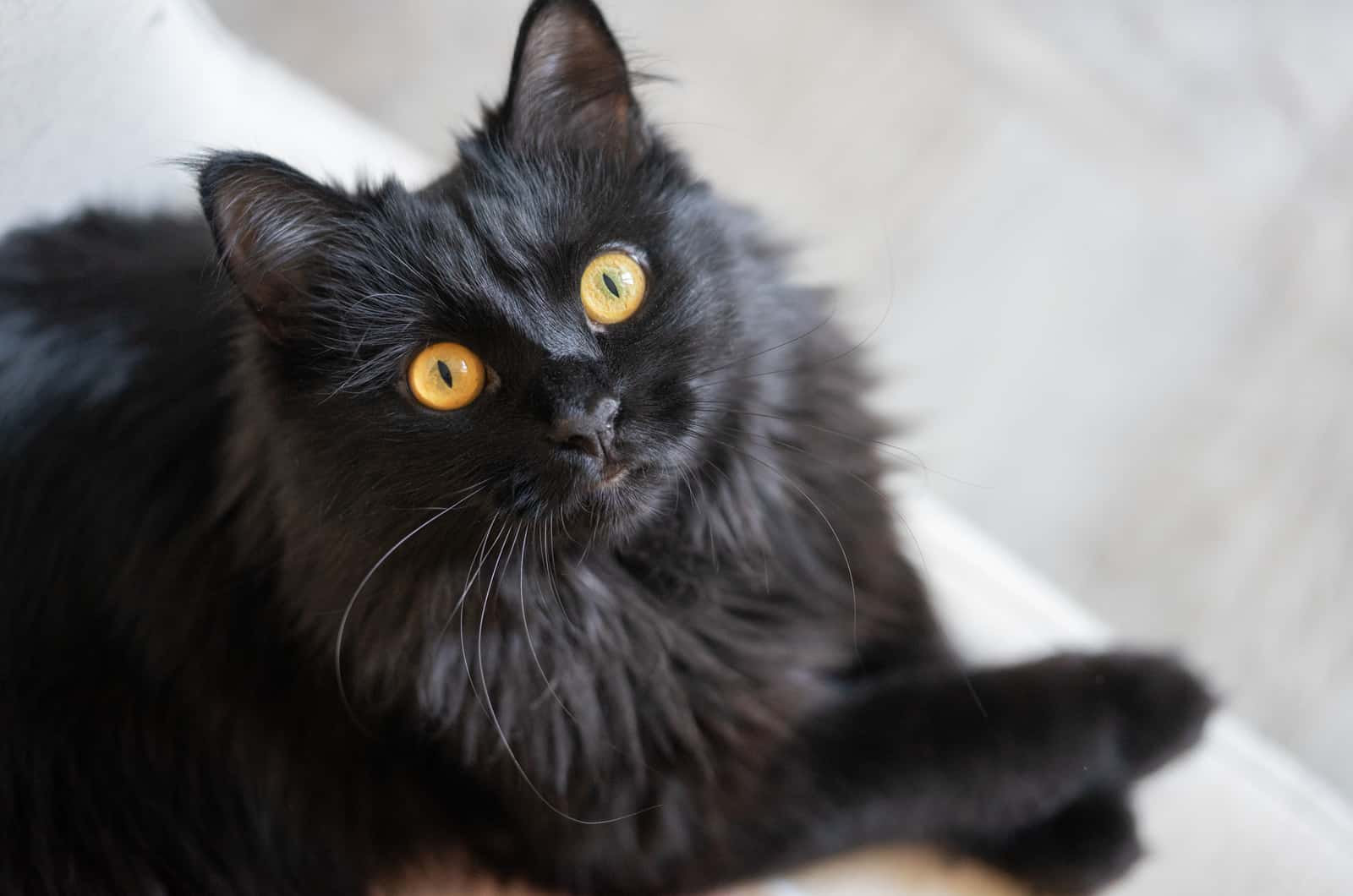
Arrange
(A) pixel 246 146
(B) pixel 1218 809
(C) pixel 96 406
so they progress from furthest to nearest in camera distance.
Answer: (A) pixel 246 146
(B) pixel 1218 809
(C) pixel 96 406

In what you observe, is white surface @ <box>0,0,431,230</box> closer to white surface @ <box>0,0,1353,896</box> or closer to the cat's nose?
white surface @ <box>0,0,1353,896</box>

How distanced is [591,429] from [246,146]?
2.84 feet

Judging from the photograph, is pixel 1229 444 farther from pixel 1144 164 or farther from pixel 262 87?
pixel 262 87

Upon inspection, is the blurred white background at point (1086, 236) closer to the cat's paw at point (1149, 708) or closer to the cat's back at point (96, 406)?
the cat's paw at point (1149, 708)

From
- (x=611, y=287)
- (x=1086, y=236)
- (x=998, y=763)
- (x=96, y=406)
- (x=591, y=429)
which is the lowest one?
(x=96, y=406)

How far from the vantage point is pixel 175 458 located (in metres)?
1.31

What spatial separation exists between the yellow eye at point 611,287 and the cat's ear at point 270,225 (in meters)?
0.25

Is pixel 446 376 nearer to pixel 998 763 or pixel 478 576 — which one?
pixel 478 576

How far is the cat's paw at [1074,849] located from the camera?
4.46ft

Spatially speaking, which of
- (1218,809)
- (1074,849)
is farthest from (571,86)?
(1218,809)

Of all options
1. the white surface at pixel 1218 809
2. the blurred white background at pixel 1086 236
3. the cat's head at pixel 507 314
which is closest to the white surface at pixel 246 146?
the white surface at pixel 1218 809

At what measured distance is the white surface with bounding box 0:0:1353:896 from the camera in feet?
4.24

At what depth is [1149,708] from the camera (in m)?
1.37

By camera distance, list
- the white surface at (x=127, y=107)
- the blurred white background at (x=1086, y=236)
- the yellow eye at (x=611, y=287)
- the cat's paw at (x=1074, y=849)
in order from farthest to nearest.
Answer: the blurred white background at (x=1086, y=236) < the cat's paw at (x=1074, y=849) < the white surface at (x=127, y=107) < the yellow eye at (x=611, y=287)
